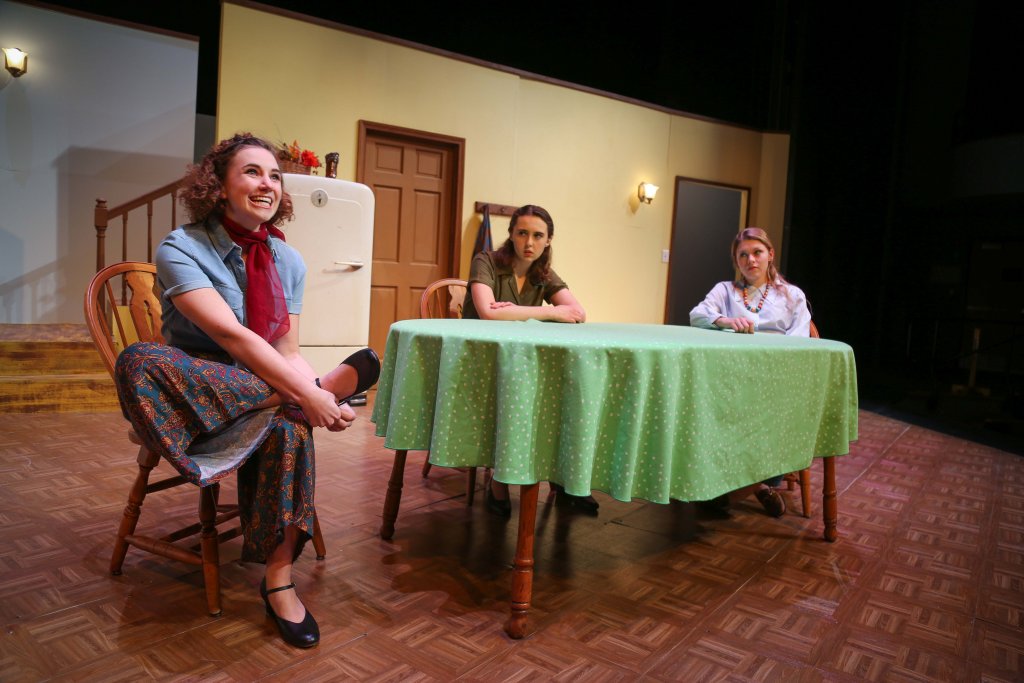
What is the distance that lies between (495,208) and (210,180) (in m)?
3.90

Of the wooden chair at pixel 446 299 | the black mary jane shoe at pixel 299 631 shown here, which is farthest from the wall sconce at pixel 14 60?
the black mary jane shoe at pixel 299 631

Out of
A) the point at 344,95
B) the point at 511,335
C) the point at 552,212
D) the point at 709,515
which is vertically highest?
the point at 344,95

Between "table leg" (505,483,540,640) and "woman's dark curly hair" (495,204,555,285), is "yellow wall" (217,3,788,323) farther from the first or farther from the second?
→ "table leg" (505,483,540,640)

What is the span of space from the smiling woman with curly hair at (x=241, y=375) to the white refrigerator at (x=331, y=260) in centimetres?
244

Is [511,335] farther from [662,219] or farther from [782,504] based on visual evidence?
[662,219]

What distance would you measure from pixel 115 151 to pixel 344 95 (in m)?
2.49

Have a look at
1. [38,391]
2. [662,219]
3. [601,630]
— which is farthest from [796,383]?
[662,219]

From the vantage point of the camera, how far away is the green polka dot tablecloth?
4.94ft

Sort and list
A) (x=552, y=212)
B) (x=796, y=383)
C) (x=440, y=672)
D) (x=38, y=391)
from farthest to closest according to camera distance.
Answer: (x=552, y=212)
(x=38, y=391)
(x=796, y=383)
(x=440, y=672)

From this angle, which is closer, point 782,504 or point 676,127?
point 782,504

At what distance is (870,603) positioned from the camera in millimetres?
1823

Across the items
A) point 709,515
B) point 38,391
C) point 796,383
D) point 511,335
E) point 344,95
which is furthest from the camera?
point 344,95

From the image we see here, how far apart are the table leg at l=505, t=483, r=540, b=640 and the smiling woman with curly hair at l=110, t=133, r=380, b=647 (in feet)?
1.45

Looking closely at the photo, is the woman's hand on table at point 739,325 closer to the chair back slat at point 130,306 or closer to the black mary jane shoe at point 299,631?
the black mary jane shoe at point 299,631
